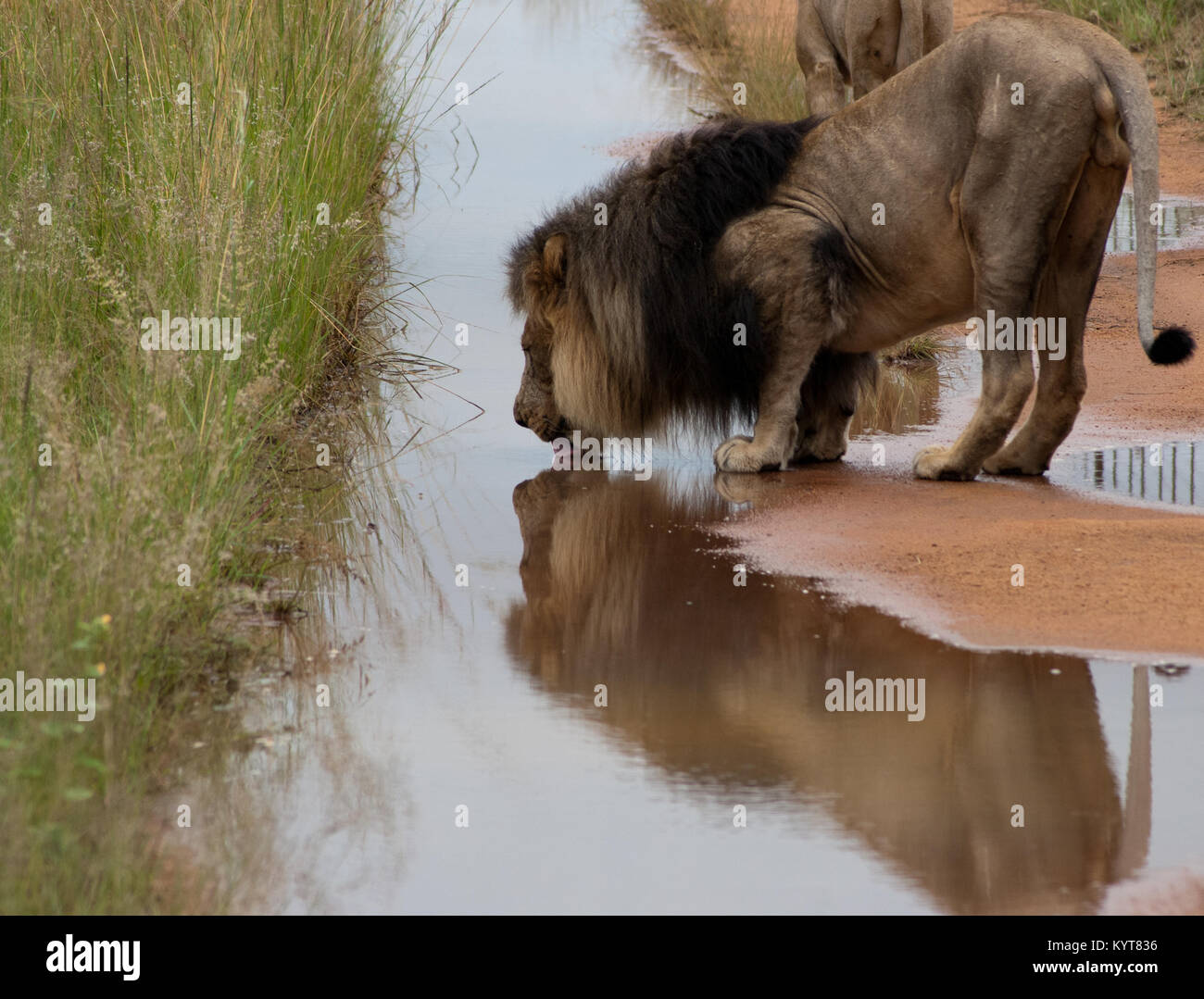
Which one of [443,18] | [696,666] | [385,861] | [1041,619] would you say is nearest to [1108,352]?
[443,18]

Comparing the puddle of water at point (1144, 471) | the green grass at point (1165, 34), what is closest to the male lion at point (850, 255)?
the puddle of water at point (1144, 471)

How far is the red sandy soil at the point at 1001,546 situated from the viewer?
16.6 ft

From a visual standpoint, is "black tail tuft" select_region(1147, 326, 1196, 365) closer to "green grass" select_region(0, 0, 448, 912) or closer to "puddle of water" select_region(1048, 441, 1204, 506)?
"puddle of water" select_region(1048, 441, 1204, 506)

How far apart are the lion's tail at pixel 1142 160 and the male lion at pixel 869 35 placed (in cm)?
404

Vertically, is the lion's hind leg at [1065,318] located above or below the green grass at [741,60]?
below

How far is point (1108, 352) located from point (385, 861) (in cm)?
695

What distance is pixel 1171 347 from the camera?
639cm

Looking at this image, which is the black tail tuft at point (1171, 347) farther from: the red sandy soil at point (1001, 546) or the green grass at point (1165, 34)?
the green grass at point (1165, 34)

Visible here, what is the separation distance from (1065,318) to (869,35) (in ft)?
14.1

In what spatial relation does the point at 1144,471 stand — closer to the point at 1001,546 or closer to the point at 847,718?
the point at 1001,546
